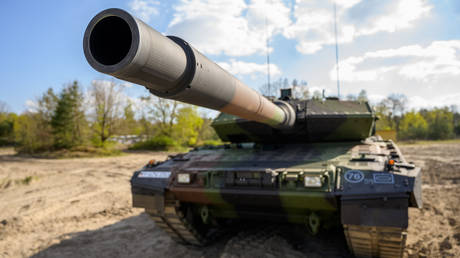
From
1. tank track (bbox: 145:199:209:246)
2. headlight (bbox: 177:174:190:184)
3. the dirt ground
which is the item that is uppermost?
headlight (bbox: 177:174:190:184)

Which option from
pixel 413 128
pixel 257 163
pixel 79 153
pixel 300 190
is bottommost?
pixel 79 153

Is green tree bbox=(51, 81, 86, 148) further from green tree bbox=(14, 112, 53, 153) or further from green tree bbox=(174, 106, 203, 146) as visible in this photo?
green tree bbox=(174, 106, 203, 146)

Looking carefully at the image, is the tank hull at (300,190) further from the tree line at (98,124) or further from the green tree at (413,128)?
the green tree at (413,128)

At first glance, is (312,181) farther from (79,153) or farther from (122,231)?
(79,153)

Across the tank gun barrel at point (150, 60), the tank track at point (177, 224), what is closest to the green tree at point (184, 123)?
the tank track at point (177, 224)

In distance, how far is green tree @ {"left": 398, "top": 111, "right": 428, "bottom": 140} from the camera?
41.3 m

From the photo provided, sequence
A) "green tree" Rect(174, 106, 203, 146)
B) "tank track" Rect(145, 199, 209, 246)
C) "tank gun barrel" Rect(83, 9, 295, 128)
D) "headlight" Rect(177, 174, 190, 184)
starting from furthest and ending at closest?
"green tree" Rect(174, 106, 203, 146) → "tank track" Rect(145, 199, 209, 246) → "headlight" Rect(177, 174, 190, 184) → "tank gun barrel" Rect(83, 9, 295, 128)

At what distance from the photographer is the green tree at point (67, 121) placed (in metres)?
22.6

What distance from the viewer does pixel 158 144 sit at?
2769 centimetres

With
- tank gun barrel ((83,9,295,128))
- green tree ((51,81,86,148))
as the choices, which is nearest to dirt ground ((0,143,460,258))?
tank gun barrel ((83,9,295,128))

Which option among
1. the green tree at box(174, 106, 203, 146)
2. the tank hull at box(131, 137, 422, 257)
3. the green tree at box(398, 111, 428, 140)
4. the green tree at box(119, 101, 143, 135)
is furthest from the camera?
the green tree at box(398, 111, 428, 140)

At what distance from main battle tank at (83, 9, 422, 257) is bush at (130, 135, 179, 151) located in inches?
845

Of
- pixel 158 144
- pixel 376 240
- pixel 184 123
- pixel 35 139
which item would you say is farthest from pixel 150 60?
pixel 184 123

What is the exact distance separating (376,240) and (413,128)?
44009 millimetres
